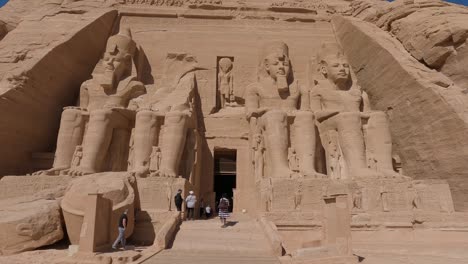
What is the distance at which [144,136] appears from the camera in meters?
7.65

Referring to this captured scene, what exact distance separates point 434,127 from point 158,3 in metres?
8.15

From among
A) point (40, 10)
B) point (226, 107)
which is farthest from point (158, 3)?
point (226, 107)

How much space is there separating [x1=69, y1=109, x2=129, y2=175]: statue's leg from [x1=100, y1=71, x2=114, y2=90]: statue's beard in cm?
91

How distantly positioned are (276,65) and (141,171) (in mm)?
4159

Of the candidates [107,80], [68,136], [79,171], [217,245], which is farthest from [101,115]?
[217,245]

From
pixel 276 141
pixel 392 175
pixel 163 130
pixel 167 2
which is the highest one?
pixel 167 2

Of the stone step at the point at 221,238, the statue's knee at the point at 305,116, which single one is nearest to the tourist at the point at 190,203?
the stone step at the point at 221,238

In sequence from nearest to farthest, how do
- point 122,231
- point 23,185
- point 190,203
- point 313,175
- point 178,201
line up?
point 122,231 < point 178,201 < point 190,203 < point 23,185 < point 313,175

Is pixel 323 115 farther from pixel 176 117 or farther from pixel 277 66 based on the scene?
pixel 176 117

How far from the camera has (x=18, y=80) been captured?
7.56m

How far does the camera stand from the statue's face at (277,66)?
8867 mm

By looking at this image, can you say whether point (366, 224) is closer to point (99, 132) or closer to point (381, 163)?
point (381, 163)

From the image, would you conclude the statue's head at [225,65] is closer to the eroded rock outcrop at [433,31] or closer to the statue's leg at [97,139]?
the statue's leg at [97,139]

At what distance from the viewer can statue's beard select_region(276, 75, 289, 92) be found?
8719 millimetres
